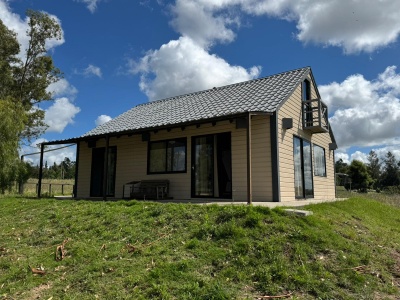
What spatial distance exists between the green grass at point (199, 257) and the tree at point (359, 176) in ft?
110

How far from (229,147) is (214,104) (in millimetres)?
2383

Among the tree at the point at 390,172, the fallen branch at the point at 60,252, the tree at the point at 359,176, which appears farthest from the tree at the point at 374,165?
the fallen branch at the point at 60,252

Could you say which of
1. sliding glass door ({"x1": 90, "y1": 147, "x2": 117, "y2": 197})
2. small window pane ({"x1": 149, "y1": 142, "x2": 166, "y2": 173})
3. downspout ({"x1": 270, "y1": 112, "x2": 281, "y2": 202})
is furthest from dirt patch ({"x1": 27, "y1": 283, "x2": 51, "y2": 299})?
sliding glass door ({"x1": 90, "y1": 147, "x2": 117, "y2": 197})

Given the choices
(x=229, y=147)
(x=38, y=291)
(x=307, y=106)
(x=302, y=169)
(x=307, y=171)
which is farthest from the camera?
(x=307, y=106)

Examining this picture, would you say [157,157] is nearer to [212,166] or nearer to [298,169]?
[212,166]

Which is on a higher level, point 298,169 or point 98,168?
point 98,168

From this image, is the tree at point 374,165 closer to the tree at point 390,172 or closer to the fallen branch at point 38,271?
the tree at point 390,172

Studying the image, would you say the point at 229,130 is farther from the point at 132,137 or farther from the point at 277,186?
the point at 132,137

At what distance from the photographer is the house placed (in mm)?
8758

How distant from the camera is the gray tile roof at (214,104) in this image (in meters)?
9.56

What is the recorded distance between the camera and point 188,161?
10094mm

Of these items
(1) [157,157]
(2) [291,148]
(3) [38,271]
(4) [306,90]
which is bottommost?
(3) [38,271]

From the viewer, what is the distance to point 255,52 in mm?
11211

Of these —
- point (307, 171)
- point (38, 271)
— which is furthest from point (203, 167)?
point (38, 271)
